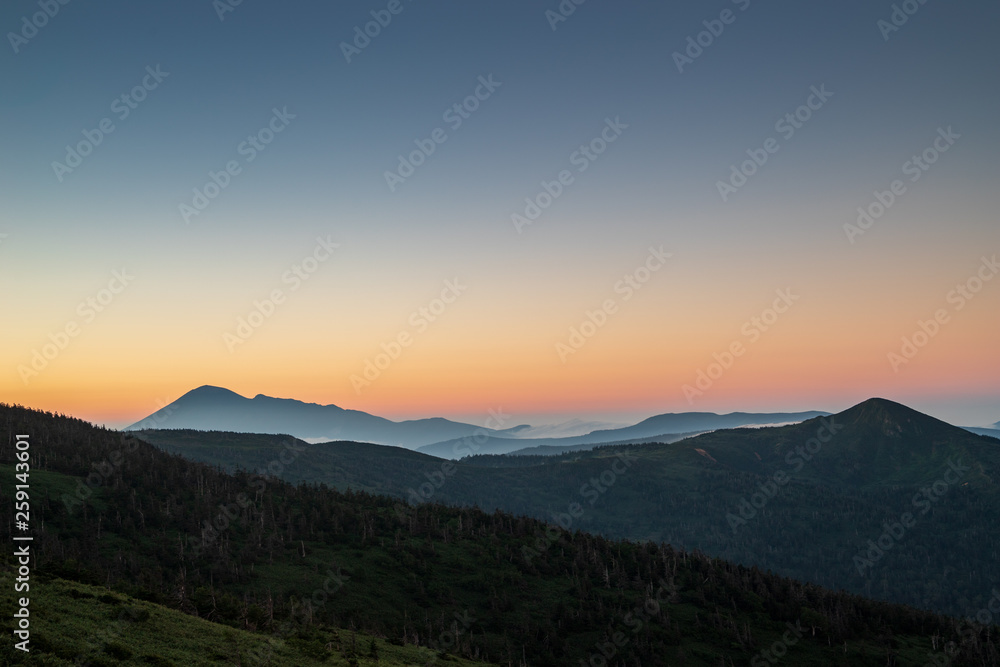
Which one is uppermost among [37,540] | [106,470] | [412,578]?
[106,470]

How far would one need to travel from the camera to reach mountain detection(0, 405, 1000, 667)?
6588 cm

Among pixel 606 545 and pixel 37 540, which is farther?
pixel 606 545

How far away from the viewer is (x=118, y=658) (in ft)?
88.2

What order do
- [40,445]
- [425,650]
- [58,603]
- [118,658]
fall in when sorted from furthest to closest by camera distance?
[40,445] → [425,650] → [58,603] → [118,658]

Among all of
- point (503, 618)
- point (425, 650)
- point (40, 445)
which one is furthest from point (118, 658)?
point (40, 445)

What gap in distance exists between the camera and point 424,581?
82000mm

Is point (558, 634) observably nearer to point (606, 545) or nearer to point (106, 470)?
point (606, 545)

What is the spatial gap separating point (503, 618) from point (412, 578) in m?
14.1


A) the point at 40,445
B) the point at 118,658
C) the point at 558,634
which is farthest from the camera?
the point at 40,445

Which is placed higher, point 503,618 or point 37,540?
point 37,540

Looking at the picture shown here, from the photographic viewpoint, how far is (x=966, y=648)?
246ft

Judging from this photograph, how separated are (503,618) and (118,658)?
55.5 metres

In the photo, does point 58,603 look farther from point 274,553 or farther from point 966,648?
point 966,648

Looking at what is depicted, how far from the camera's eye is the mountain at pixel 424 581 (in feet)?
216
